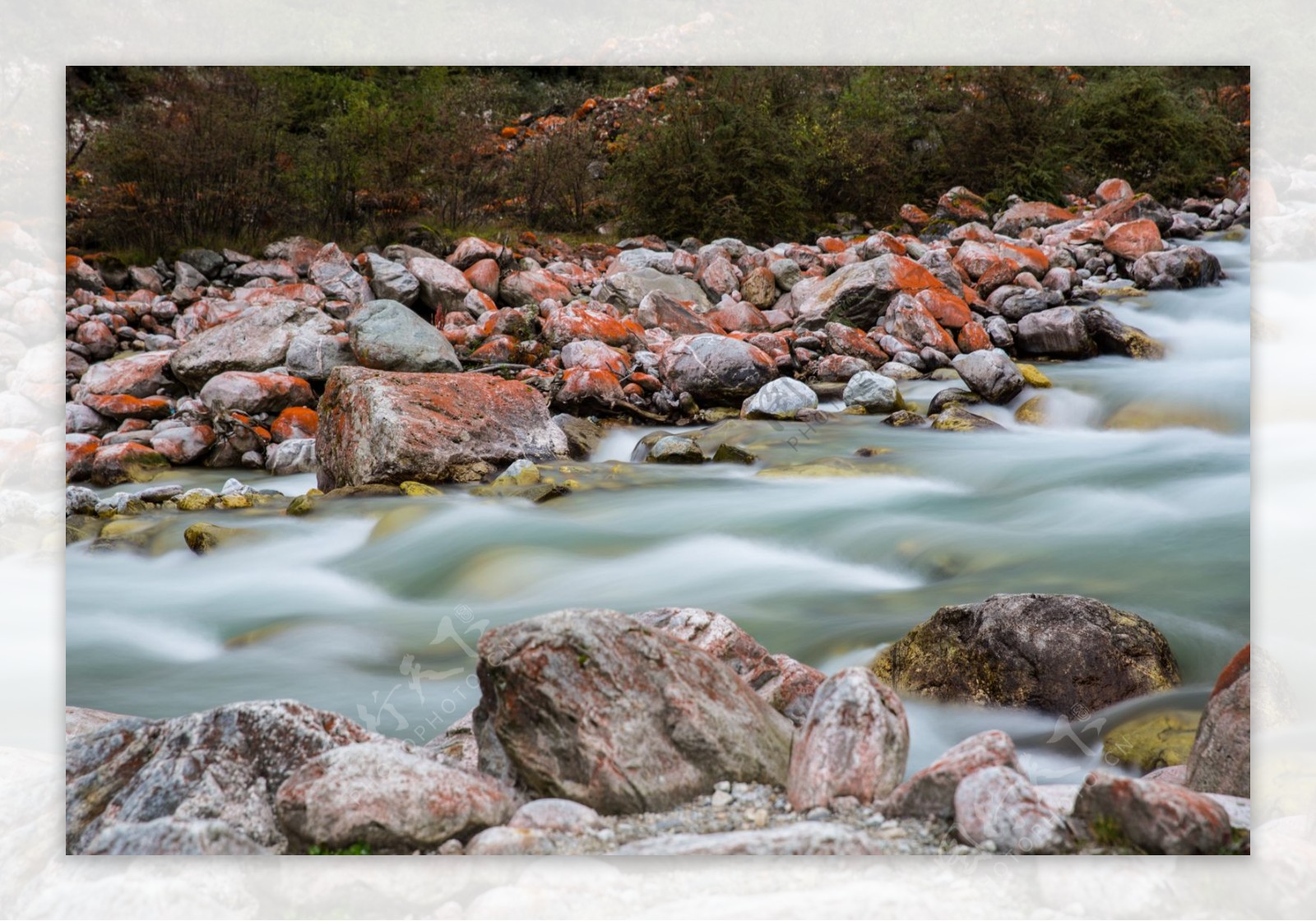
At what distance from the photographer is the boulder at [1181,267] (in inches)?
172

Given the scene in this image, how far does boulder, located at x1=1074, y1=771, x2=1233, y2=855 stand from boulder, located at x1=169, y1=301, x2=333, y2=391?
149 inches

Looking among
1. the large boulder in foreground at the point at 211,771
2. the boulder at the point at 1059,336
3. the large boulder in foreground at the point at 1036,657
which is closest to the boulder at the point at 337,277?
the large boulder in foreground at the point at 211,771

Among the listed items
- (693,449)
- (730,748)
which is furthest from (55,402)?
(730,748)

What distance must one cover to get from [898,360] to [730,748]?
2312 millimetres

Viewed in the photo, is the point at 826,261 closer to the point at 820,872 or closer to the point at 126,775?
the point at 820,872

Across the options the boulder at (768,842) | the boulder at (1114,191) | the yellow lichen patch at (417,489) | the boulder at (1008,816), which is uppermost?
the boulder at (1114,191)

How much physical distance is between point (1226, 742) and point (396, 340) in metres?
3.76

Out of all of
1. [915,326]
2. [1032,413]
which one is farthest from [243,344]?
[1032,413]

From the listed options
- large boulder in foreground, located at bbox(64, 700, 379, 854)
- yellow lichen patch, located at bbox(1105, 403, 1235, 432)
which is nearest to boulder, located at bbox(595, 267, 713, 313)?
yellow lichen patch, located at bbox(1105, 403, 1235, 432)

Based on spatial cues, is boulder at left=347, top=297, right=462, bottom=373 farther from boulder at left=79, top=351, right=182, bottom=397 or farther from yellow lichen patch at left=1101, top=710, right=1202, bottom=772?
yellow lichen patch at left=1101, top=710, right=1202, bottom=772

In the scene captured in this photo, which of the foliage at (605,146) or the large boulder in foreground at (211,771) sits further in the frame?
the foliage at (605,146)

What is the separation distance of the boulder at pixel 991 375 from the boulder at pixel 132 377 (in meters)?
3.51

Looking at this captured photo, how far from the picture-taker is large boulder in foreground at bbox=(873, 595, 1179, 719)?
3.61m

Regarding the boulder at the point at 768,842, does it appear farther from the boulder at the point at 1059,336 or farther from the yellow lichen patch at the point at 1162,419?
the boulder at the point at 1059,336
